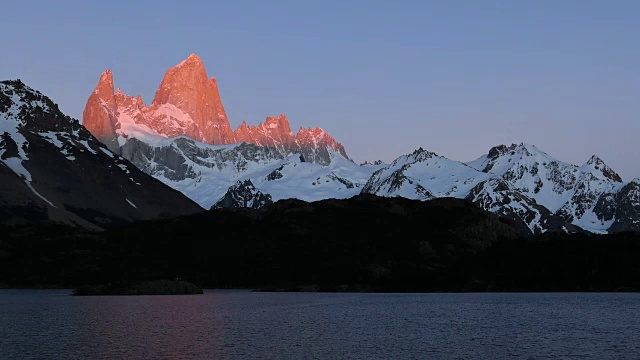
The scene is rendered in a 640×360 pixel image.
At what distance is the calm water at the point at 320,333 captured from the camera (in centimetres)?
9350

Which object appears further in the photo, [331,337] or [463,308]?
[463,308]

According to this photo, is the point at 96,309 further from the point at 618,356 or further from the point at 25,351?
the point at 618,356

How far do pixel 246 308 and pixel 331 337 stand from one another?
7726 cm

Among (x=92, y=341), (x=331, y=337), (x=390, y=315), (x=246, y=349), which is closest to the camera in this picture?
(x=246, y=349)

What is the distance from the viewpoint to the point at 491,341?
107 meters

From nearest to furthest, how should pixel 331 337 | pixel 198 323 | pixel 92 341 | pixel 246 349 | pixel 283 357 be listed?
pixel 283 357 → pixel 246 349 → pixel 92 341 → pixel 331 337 → pixel 198 323

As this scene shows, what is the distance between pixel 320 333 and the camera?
119 m

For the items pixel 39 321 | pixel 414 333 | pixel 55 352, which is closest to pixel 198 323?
pixel 39 321

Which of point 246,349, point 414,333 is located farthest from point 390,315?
point 246,349

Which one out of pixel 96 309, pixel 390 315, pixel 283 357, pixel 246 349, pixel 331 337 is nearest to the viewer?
pixel 283 357

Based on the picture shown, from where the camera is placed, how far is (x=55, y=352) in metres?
92.6

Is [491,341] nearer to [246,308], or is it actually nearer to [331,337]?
[331,337]

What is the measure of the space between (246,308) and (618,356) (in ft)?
356

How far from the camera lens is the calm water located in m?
93.5
